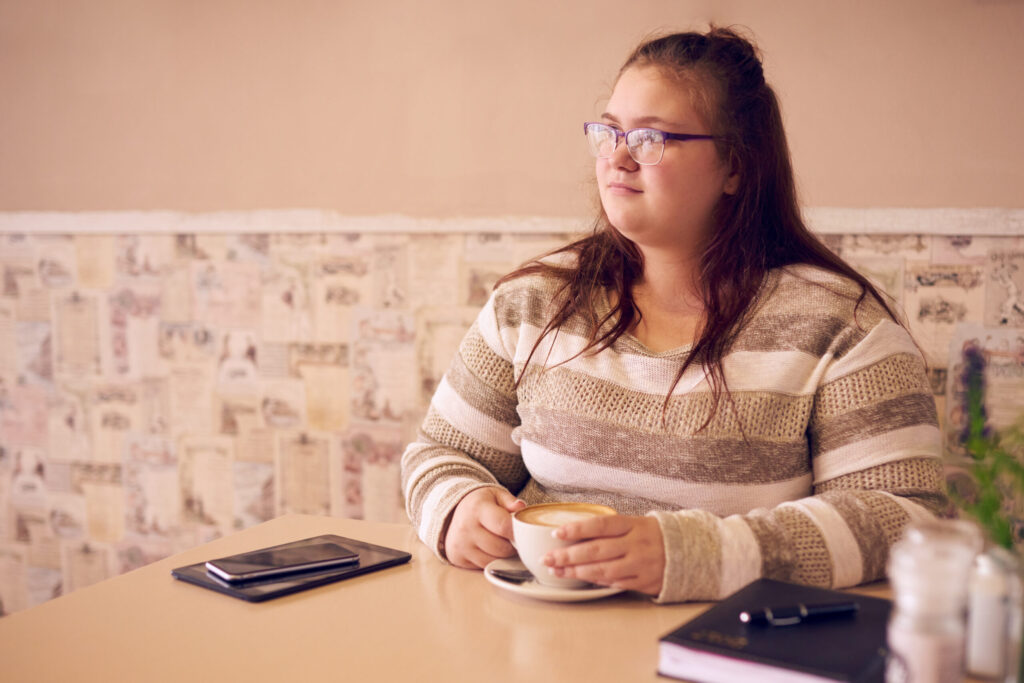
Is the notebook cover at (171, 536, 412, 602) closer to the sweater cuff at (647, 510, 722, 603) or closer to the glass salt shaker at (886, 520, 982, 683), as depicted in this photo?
the sweater cuff at (647, 510, 722, 603)

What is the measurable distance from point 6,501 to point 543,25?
197 centimetres

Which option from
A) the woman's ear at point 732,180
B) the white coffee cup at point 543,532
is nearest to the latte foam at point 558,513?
the white coffee cup at point 543,532

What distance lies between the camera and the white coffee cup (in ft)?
3.03

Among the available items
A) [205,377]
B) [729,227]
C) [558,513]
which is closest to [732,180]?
[729,227]

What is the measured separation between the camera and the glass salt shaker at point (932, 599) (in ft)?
1.50

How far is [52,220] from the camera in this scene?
2498 millimetres

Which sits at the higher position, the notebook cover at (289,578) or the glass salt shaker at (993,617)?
the glass salt shaker at (993,617)

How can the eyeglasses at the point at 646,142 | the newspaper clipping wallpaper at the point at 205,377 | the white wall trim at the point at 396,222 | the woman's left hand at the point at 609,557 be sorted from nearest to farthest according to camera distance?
1. the woman's left hand at the point at 609,557
2. the eyeglasses at the point at 646,142
3. the white wall trim at the point at 396,222
4. the newspaper clipping wallpaper at the point at 205,377

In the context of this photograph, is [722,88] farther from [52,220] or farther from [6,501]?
[6,501]

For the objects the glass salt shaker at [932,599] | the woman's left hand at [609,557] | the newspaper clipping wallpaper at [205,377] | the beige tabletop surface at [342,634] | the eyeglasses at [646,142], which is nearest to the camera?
the glass salt shaker at [932,599]

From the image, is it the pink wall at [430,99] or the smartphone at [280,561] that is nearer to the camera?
the smartphone at [280,561]

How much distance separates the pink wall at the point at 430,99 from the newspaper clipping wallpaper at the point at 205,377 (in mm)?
124

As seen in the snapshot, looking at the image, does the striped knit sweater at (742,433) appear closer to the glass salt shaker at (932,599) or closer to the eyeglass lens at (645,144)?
the eyeglass lens at (645,144)

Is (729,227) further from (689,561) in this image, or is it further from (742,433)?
(689,561)
